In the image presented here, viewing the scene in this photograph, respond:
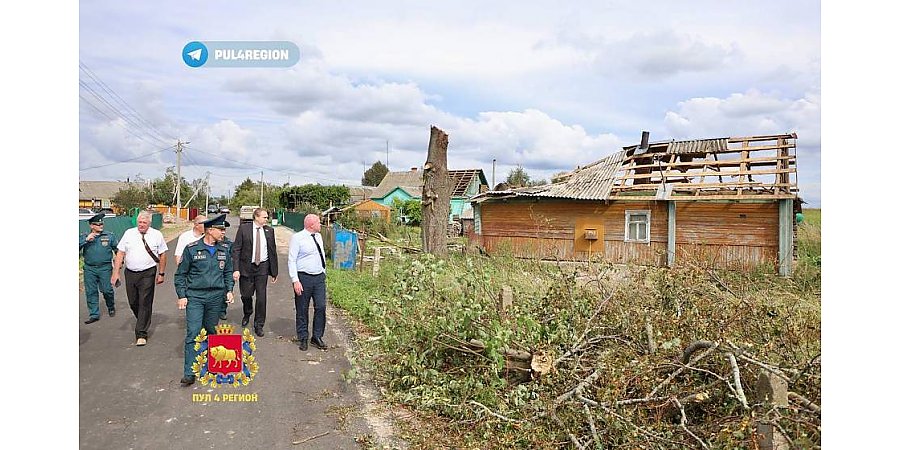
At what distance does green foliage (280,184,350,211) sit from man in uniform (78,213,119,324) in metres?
2.20

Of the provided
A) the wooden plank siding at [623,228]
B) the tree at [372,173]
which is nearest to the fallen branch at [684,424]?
the tree at [372,173]

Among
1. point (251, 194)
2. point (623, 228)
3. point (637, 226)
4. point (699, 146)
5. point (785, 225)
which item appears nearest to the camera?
point (251, 194)

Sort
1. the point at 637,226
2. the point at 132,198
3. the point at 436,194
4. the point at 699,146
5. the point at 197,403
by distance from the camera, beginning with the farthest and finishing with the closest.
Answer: the point at 637,226 → the point at 699,146 → the point at 436,194 → the point at 132,198 → the point at 197,403

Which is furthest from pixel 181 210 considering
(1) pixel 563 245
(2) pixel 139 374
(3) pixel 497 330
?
(1) pixel 563 245

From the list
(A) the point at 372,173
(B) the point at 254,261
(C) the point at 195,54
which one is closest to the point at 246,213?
(B) the point at 254,261

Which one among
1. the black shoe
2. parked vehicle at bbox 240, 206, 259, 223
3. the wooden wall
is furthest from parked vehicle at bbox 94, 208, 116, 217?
the wooden wall

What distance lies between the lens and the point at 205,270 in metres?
5.28

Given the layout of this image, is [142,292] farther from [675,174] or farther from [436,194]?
[675,174]

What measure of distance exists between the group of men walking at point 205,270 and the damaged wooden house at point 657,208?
6555 millimetres

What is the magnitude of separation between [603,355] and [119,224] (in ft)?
18.6

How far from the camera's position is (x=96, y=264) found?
7.21 meters

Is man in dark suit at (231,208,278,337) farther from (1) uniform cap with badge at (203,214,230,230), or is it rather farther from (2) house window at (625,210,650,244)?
(2) house window at (625,210,650,244)

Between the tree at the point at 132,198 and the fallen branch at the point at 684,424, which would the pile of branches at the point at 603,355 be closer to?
the fallen branch at the point at 684,424

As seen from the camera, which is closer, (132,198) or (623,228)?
(132,198)
